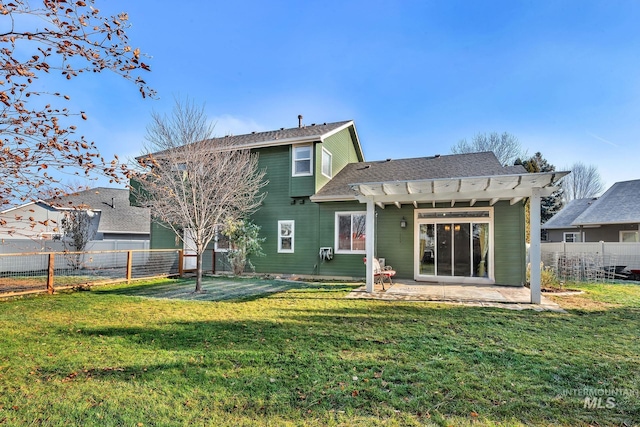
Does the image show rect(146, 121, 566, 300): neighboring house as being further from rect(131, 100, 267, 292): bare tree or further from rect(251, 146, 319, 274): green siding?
rect(131, 100, 267, 292): bare tree

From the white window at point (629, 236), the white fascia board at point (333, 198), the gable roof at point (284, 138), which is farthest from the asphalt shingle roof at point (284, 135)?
the white window at point (629, 236)

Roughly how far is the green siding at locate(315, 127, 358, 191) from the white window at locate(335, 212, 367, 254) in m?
1.57

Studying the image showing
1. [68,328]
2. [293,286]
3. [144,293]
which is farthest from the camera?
[293,286]

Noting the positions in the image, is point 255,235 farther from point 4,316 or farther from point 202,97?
point 4,316

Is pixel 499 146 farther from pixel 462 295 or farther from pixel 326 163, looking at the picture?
pixel 462 295

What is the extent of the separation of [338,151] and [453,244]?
20.6 ft

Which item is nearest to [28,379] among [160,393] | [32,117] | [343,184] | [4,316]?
[160,393]

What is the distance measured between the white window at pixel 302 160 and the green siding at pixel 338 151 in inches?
14.1

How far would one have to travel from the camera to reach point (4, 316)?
20.7 feet

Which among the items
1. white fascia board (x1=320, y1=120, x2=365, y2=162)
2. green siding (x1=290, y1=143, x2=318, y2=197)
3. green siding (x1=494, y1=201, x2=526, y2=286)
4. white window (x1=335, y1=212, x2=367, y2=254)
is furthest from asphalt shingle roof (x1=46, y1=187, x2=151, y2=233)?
green siding (x1=494, y1=201, x2=526, y2=286)

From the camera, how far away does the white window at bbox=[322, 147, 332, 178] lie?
526 inches

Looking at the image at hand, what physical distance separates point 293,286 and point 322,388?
7.11m

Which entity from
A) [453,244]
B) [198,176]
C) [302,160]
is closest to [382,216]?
[453,244]

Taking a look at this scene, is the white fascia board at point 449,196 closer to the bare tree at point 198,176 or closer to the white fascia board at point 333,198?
the white fascia board at point 333,198
